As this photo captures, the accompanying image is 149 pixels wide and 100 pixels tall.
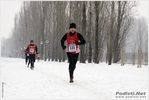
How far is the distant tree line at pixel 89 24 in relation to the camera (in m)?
24.5

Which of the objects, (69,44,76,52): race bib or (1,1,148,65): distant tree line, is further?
(1,1,148,65): distant tree line

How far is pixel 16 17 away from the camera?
75.6m

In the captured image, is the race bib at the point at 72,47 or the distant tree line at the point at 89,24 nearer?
the race bib at the point at 72,47

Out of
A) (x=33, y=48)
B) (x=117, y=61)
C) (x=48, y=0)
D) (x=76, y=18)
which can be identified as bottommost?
(x=117, y=61)

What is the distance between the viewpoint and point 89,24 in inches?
992

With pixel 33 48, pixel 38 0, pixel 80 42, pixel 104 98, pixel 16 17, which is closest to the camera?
pixel 104 98

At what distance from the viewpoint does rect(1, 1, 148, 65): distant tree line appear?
80.4 feet

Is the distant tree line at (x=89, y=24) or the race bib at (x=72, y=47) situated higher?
the distant tree line at (x=89, y=24)

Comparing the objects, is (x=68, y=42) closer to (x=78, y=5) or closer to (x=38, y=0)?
(x=78, y=5)

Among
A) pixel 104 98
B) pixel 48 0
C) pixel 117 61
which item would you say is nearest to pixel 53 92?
pixel 104 98

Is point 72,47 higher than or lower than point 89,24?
lower

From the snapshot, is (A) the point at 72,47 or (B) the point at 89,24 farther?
(B) the point at 89,24

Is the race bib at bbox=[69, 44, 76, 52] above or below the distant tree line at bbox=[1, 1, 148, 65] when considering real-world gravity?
below

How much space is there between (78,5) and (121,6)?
5033 mm
